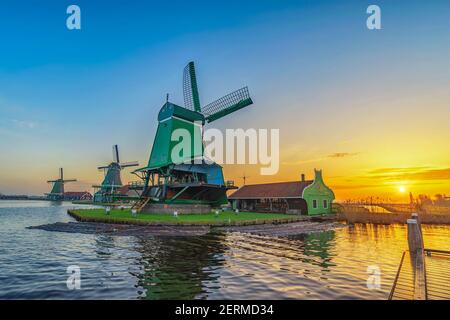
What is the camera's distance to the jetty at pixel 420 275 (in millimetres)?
7598

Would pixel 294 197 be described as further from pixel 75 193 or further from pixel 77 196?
pixel 75 193

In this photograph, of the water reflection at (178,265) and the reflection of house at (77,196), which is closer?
the water reflection at (178,265)

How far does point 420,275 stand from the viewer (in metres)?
9.51

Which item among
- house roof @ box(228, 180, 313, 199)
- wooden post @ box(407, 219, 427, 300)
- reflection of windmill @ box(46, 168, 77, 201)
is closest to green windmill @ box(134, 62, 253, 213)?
house roof @ box(228, 180, 313, 199)

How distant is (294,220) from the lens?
35.5 m

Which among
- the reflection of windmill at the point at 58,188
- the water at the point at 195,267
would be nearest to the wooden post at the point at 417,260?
the water at the point at 195,267

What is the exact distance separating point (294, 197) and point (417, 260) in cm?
2973

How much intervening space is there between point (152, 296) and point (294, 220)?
95.2 ft

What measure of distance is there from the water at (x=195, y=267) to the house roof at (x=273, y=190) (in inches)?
864

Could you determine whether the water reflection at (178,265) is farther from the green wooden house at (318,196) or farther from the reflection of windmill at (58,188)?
the reflection of windmill at (58,188)
